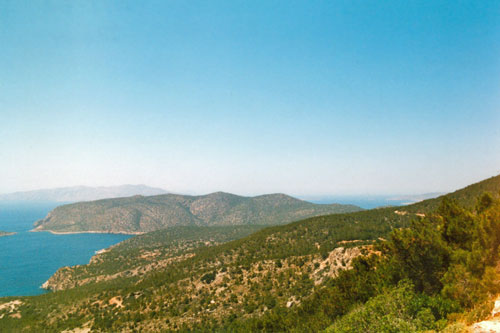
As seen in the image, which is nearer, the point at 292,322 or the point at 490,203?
the point at 490,203

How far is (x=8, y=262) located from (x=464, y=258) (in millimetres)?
240438

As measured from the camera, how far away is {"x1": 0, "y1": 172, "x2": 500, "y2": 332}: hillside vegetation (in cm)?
1762

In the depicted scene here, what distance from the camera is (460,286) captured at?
1744 centimetres

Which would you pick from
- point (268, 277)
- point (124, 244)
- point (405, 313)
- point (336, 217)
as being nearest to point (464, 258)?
point (405, 313)

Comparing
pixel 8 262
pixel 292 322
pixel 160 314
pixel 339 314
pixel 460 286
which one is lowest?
pixel 8 262

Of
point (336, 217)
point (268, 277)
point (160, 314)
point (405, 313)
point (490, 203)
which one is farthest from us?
point (336, 217)

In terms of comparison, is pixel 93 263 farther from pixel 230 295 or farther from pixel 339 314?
pixel 339 314

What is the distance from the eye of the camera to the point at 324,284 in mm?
41844

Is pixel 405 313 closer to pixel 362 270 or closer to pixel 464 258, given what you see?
pixel 464 258

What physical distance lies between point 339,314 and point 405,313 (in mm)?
11920

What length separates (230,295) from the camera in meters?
48.3

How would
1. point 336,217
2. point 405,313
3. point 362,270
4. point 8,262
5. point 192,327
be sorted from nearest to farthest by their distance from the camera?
point 405,313
point 362,270
point 192,327
point 336,217
point 8,262

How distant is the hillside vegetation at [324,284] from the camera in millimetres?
17625

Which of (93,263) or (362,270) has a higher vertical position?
(362,270)
